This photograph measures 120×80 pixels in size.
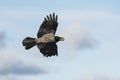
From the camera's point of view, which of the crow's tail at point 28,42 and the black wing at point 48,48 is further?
the black wing at point 48,48

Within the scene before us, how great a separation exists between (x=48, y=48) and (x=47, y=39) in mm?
1116

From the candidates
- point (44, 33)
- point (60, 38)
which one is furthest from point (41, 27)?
point (60, 38)

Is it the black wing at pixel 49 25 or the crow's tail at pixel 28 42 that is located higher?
the black wing at pixel 49 25

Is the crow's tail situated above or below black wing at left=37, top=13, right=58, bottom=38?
below

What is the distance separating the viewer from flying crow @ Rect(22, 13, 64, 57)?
17797mm

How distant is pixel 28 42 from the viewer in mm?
17906

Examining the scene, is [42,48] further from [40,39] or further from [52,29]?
[52,29]

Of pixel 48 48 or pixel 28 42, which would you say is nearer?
pixel 28 42

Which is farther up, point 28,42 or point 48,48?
point 48,48

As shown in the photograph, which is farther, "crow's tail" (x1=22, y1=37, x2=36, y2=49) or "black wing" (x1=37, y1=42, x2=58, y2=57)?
"black wing" (x1=37, y1=42, x2=58, y2=57)

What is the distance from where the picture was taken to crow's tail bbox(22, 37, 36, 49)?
17697 mm

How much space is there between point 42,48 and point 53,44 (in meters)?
1.55

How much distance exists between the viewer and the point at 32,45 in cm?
1766

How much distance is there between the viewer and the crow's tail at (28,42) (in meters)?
17.7
